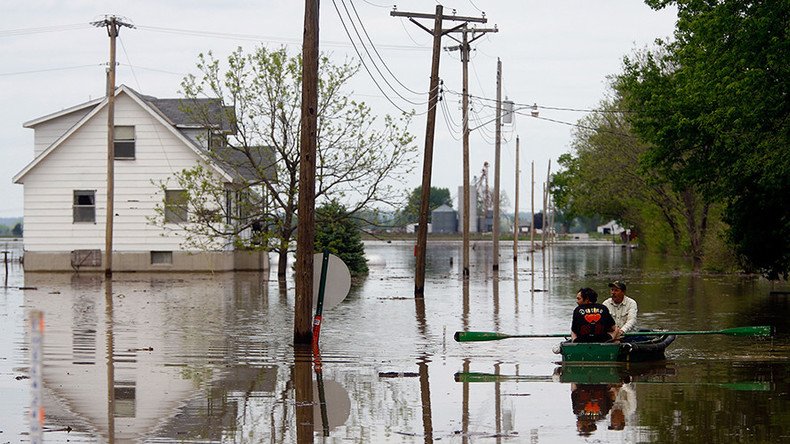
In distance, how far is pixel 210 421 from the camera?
507 inches

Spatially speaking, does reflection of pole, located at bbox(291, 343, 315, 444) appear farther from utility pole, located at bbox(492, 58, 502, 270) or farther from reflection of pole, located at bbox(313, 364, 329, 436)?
utility pole, located at bbox(492, 58, 502, 270)

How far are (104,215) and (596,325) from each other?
3616 cm

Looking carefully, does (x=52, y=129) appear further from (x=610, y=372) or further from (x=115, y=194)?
(x=610, y=372)

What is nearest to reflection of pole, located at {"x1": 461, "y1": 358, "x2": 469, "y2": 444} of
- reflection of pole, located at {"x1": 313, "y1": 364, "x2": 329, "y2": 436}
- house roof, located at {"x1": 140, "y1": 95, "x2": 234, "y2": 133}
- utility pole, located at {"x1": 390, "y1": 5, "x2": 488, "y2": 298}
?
reflection of pole, located at {"x1": 313, "y1": 364, "x2": 329, "y2": 436}

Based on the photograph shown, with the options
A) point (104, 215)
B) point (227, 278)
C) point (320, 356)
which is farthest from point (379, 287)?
point (320, 356)

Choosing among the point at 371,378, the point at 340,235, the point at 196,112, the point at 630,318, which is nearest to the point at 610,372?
the point at 630,318

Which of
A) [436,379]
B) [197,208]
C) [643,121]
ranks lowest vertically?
[436,379]

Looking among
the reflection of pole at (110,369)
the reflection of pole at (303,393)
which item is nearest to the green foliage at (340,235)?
the reflection of pole at (110,369)

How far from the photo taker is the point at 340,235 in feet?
164

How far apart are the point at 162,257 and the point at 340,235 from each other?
8.07 metres

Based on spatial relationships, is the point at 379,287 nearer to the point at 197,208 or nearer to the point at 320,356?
the point at 197,208

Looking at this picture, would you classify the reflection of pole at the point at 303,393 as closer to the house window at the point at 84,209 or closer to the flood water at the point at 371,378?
the flood water at the point at 371,378

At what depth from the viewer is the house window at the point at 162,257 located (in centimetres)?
5119

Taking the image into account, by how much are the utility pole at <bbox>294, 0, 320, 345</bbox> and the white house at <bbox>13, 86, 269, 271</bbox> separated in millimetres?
31338
